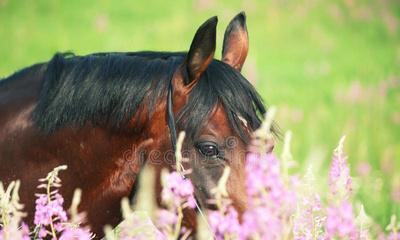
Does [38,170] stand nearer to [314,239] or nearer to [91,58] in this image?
[91,58]

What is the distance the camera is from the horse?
156 inches

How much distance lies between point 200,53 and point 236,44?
83 cm

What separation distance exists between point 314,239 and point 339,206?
1004mm

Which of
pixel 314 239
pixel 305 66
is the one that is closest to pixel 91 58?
pixel 314 239

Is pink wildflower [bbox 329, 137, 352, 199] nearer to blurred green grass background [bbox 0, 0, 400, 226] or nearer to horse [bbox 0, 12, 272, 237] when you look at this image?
horse [bbox 0, 12, 272, 237]

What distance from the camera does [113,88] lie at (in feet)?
13.7

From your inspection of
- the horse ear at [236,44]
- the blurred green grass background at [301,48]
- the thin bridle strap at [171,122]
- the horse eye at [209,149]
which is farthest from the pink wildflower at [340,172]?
the blurred green grass background at [301,48]

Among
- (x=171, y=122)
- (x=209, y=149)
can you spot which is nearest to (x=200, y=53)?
(x=171, y=122)

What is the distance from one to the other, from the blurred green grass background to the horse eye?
5.14 meters

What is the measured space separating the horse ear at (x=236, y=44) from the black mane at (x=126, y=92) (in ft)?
1.78

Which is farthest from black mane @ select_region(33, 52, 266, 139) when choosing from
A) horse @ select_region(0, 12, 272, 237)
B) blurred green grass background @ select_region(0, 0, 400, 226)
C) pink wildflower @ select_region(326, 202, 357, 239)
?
blurred green grass background @ select_region(0, 0, 400, 226)

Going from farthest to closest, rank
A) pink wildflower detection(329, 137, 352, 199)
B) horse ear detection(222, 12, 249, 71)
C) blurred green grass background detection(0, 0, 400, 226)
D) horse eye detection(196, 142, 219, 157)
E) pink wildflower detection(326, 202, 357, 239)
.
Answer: blurred green grass background detection(0, 0, 400, 226)
horse ear detection(222, 12, 249, 71)
horse eye detection(196, 142, 219, 157)
pink wildflower detection(329, 137, 352, 199)
pink wildflower detection(326, 202, 357, 239)

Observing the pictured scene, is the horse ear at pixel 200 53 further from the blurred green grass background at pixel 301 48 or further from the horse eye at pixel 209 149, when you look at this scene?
the blurred green grass background at pixel 301 48

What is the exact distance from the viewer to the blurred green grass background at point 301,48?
13531mm
